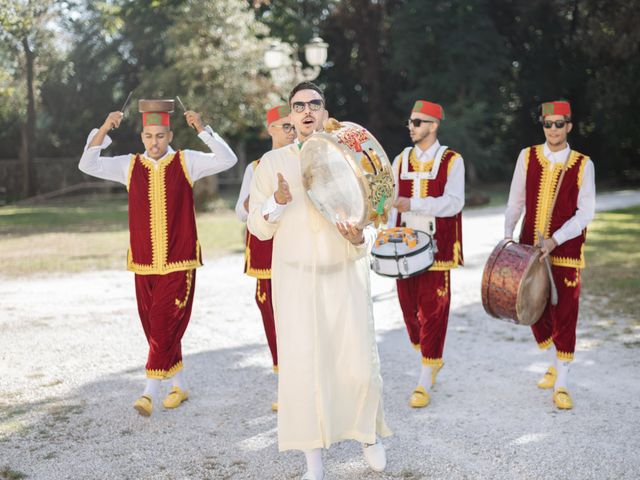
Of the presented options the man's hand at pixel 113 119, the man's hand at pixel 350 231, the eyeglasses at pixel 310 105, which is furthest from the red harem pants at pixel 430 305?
the man's hand at pixel 113 119

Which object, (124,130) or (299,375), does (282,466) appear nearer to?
(299,375)

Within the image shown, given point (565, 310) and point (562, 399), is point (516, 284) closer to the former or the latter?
point (565, 310)

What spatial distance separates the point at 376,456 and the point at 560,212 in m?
2.46

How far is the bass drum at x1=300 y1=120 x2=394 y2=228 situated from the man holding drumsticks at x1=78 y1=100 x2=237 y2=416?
5.54ft

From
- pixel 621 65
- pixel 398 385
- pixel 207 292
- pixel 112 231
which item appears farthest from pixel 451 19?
pixel 398 385

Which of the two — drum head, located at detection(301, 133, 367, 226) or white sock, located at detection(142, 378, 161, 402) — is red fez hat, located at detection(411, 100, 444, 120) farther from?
white sock, located at detection(142, 378, 161, 402)

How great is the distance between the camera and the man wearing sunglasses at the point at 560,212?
584 centimetres

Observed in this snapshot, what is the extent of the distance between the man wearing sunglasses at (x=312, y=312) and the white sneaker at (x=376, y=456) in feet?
0.50

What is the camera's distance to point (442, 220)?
6.11m

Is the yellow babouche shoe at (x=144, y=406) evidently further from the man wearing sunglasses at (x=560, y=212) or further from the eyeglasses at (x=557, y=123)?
the eyeglasses at (x=557, y=123)

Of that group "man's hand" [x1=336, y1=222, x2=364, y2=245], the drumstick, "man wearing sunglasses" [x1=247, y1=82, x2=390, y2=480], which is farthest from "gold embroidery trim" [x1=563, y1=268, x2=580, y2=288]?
"man's hand" [x1=336, y1=222, x2=364, y2=245]

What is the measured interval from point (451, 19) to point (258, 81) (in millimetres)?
17442

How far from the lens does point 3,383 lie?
6508mm

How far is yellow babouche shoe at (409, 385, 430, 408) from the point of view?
580 centimetres
